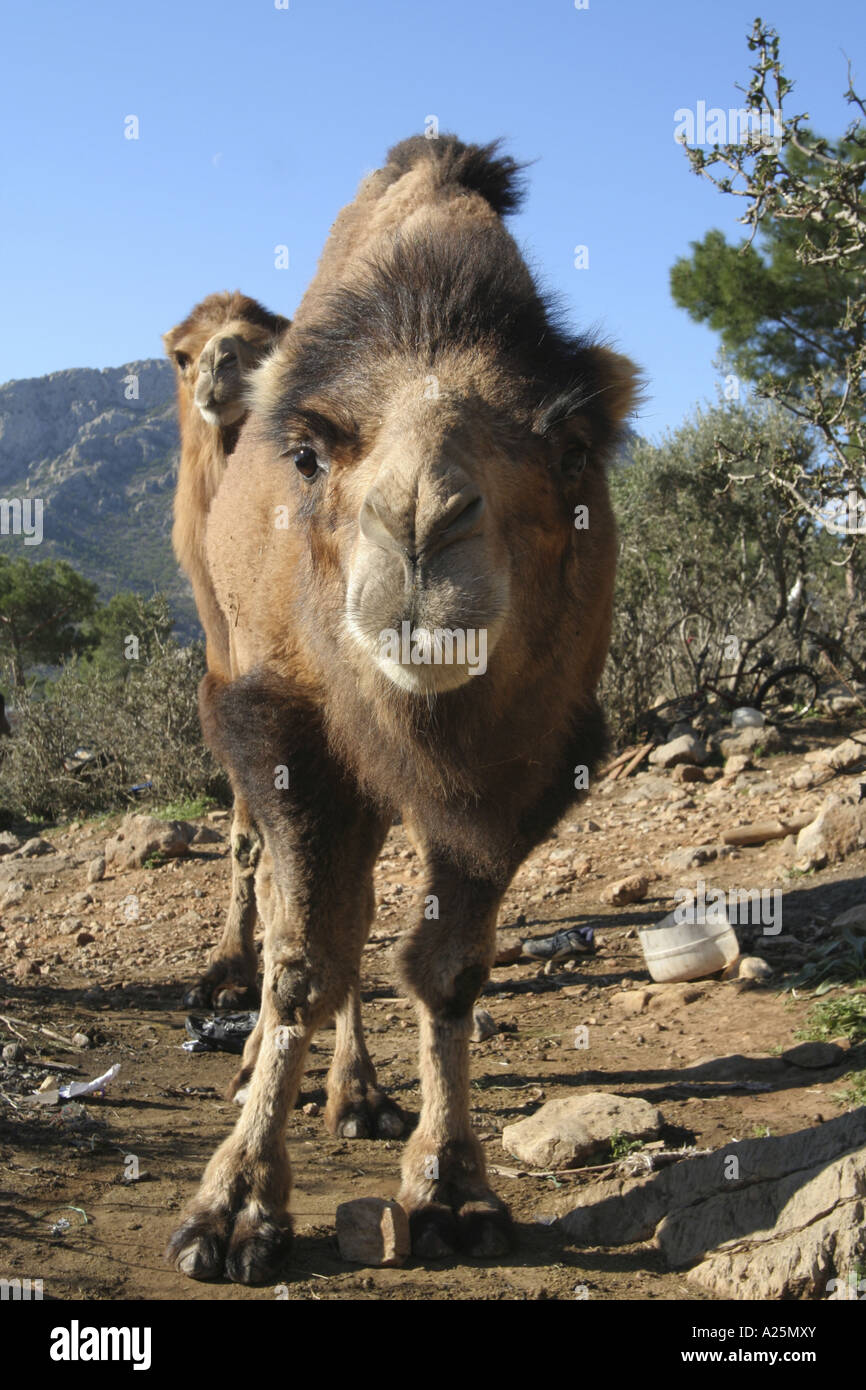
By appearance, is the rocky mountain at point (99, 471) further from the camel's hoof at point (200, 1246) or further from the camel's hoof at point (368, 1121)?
the camel's hoof at point (200, 1246)

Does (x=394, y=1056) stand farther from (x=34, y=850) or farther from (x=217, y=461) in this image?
(x=34, y=850)

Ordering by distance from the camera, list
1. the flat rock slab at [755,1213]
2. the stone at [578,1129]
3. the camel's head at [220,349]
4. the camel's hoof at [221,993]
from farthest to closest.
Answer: the camel's hoof at [221,993] < the camel's head at [220,349] < the stone at [578,1129] < the flat rock slab at [755,1213]

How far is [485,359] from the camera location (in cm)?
338

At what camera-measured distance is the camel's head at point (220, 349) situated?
6.02m

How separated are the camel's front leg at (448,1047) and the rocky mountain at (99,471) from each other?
1828 inches

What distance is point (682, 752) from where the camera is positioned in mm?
10359

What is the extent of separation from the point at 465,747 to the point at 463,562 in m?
0.74

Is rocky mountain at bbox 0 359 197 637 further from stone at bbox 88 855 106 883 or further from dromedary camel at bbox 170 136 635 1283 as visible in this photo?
dromedary camel at bbox 170 136 635 1283

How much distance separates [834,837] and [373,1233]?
16.0ft

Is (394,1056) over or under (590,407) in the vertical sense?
under

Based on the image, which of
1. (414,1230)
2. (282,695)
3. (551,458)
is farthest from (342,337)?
(414,1230)

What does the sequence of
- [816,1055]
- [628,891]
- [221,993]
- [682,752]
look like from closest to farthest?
[816,1055]
[221,993]
[628,891]
[682,752]

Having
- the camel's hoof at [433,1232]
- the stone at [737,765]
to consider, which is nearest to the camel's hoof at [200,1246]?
the camel's hoof at [433,1232]

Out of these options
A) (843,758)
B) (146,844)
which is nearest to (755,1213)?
(843,758)
